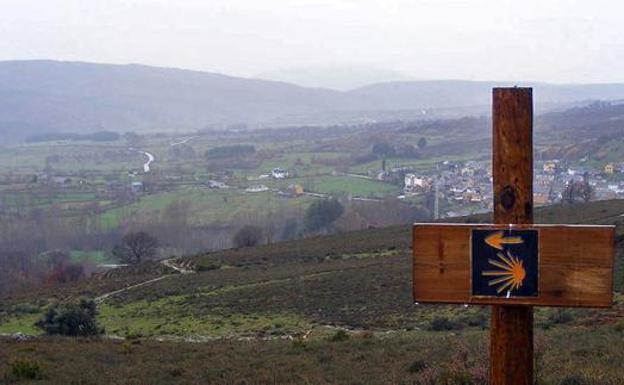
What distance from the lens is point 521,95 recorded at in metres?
3.67

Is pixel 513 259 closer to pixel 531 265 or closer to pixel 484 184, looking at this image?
pixel 531 265

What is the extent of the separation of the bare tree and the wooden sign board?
47064 millimetres

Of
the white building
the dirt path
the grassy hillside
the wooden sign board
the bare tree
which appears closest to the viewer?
the wooden sign board

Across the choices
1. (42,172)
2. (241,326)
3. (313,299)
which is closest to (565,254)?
(241,326)

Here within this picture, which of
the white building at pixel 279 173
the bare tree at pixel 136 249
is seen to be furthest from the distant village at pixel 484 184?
the bare tree at pixel 136 249

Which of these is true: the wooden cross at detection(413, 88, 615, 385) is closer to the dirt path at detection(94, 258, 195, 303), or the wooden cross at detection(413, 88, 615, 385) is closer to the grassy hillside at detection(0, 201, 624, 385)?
the grassy hillside at detection(0, 201, 624, 385)

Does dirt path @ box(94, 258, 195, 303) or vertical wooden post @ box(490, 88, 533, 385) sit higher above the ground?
vertical wooden post @ box(490, 88, 533, 385)

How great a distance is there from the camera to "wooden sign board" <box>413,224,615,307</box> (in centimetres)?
354

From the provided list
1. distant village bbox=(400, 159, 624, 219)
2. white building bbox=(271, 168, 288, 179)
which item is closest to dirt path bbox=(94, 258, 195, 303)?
distant village bbox=(400, 159, 624, 219)

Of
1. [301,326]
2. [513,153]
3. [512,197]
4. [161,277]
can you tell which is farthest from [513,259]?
[161,277]

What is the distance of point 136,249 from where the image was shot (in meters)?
49.5

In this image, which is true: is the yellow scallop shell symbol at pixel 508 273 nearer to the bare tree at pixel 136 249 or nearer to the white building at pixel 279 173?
the bare tree at pixel 136 249

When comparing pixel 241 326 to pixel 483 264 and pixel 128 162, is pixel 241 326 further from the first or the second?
pixel 128 162

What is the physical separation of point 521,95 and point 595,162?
75631 mm
